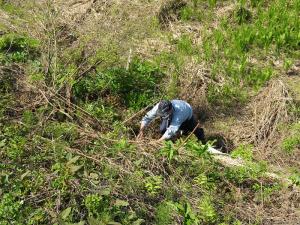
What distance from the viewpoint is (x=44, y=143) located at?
5699 mm

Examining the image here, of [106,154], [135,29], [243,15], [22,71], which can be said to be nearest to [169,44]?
[135,29]

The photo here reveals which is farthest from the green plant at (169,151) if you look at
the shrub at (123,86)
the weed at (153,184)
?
the shrub at (123,86)

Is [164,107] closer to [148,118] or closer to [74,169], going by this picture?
[148,118]

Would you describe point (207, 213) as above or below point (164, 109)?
below

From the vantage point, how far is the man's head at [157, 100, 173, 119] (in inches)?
248

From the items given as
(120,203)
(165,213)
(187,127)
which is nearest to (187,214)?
(165,213)

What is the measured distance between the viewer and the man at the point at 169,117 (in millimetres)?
6352

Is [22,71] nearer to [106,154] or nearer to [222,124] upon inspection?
[106,154]

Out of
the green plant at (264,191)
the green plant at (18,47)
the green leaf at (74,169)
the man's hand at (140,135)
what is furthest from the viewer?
the green plant at (18,47)

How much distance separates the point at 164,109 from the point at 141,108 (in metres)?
1.10

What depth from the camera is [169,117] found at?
6.46 m

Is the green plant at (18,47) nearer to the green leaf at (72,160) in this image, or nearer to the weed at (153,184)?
the green leaf at (72,160)

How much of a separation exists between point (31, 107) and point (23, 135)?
759 millimetres

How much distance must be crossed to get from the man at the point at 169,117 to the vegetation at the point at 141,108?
9.6 inches
